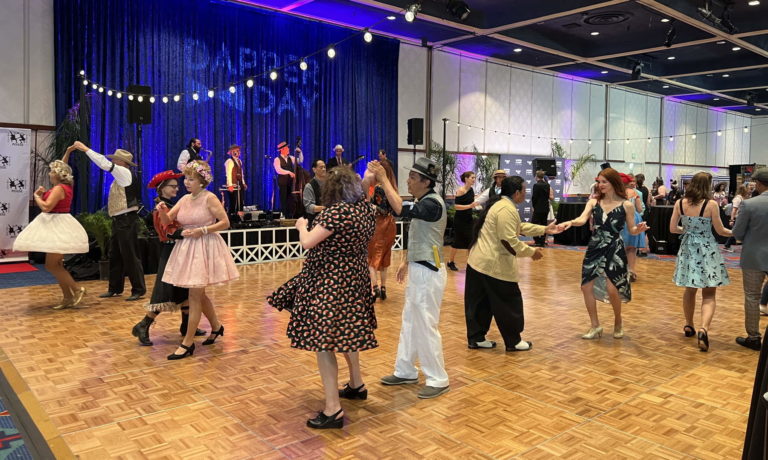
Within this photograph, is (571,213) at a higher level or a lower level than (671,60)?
lower

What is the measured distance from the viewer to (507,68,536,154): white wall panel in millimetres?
16422

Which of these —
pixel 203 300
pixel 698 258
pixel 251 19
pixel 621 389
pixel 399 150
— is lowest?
pixel 621 389

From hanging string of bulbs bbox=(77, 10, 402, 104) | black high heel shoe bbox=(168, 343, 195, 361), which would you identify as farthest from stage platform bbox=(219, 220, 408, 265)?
black high heel shoe bbox=(168, 343, 195, 361)

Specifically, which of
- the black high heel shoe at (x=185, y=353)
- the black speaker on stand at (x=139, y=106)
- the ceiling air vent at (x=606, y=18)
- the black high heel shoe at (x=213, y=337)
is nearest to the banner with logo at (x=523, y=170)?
the ceiling air vent at (x=606, y=18)

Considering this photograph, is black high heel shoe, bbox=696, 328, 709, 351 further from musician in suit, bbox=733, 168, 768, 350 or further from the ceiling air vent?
the ceiling air vent

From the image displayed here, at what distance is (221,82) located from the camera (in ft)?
36.4

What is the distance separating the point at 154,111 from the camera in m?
10.3

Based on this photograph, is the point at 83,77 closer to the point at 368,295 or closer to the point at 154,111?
the point at 154,111

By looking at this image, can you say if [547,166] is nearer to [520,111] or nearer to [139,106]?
[520,111]

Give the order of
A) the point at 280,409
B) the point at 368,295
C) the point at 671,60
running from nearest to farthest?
the point at 368,295, the point at 280,409, the point at 671,60

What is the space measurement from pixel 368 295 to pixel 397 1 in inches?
340

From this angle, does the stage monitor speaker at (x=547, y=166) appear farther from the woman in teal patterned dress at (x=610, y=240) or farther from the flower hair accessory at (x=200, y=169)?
the flower hair accessory at (x=200, y=169)

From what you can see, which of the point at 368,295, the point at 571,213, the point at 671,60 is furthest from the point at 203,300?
the point at 671,60

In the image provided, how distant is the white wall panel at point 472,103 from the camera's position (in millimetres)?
15117
